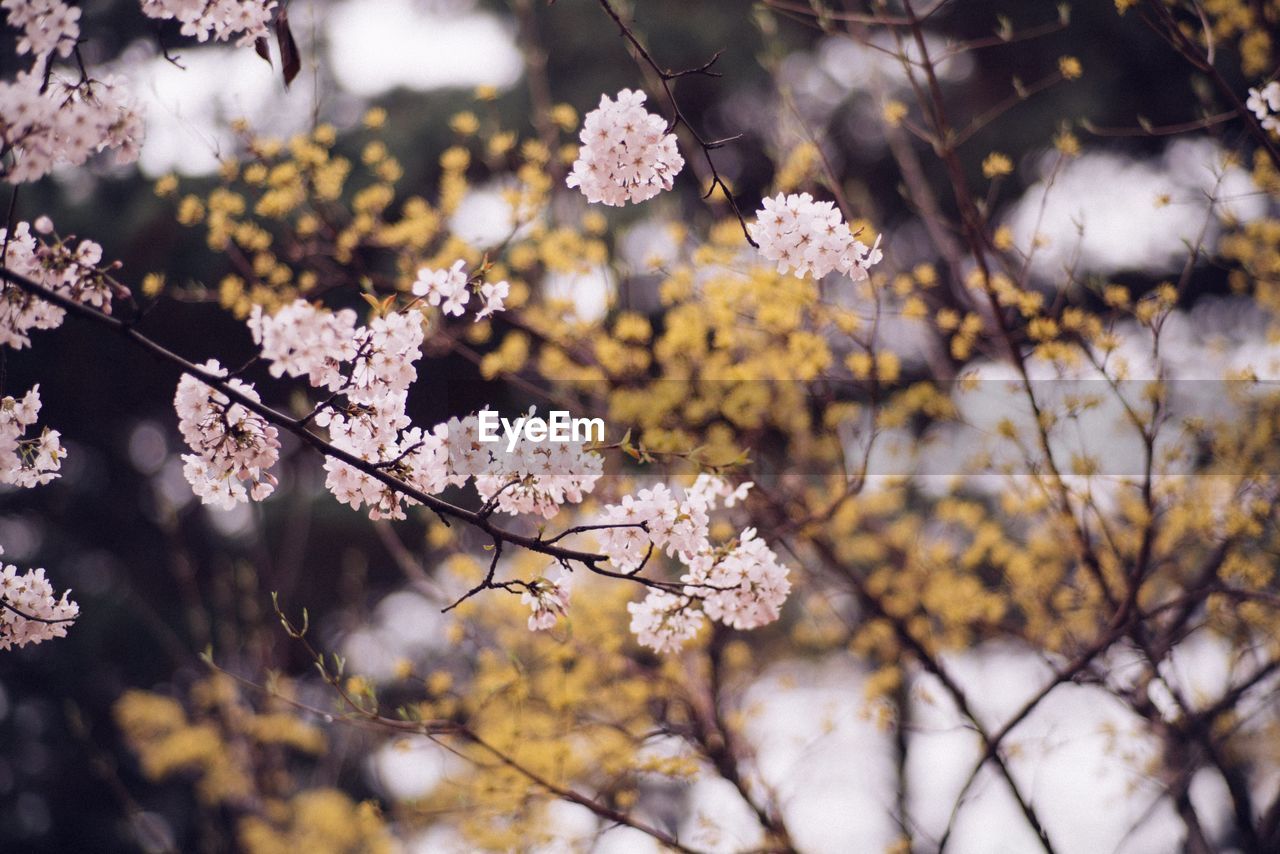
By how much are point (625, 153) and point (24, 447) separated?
1.36m

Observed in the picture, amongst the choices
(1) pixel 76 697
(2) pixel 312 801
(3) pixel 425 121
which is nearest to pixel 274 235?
(3) pixel 425 121

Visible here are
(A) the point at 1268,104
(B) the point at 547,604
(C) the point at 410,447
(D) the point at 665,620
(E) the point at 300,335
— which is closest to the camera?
(E) the point at 300,335

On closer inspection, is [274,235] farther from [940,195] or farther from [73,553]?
[73,553]

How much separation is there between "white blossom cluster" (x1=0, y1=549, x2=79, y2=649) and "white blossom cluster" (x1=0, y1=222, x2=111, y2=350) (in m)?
0.58

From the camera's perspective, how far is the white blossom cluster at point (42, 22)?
149 centimetres

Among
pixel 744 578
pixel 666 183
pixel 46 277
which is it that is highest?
pixel 666 183

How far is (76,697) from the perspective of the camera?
7.64m

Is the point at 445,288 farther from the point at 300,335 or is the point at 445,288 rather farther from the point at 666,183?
the point at 666,183

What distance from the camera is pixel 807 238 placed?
1845 millimetres

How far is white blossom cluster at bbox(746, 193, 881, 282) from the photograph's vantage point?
182 centimetres

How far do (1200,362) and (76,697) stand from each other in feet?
28.0

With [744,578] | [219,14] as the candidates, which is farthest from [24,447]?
[744,578]

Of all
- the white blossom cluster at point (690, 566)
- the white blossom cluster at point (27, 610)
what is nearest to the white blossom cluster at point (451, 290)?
the white blossom cluster at point (690, 566)

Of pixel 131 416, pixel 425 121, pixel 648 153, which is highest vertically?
pixel 425 121
